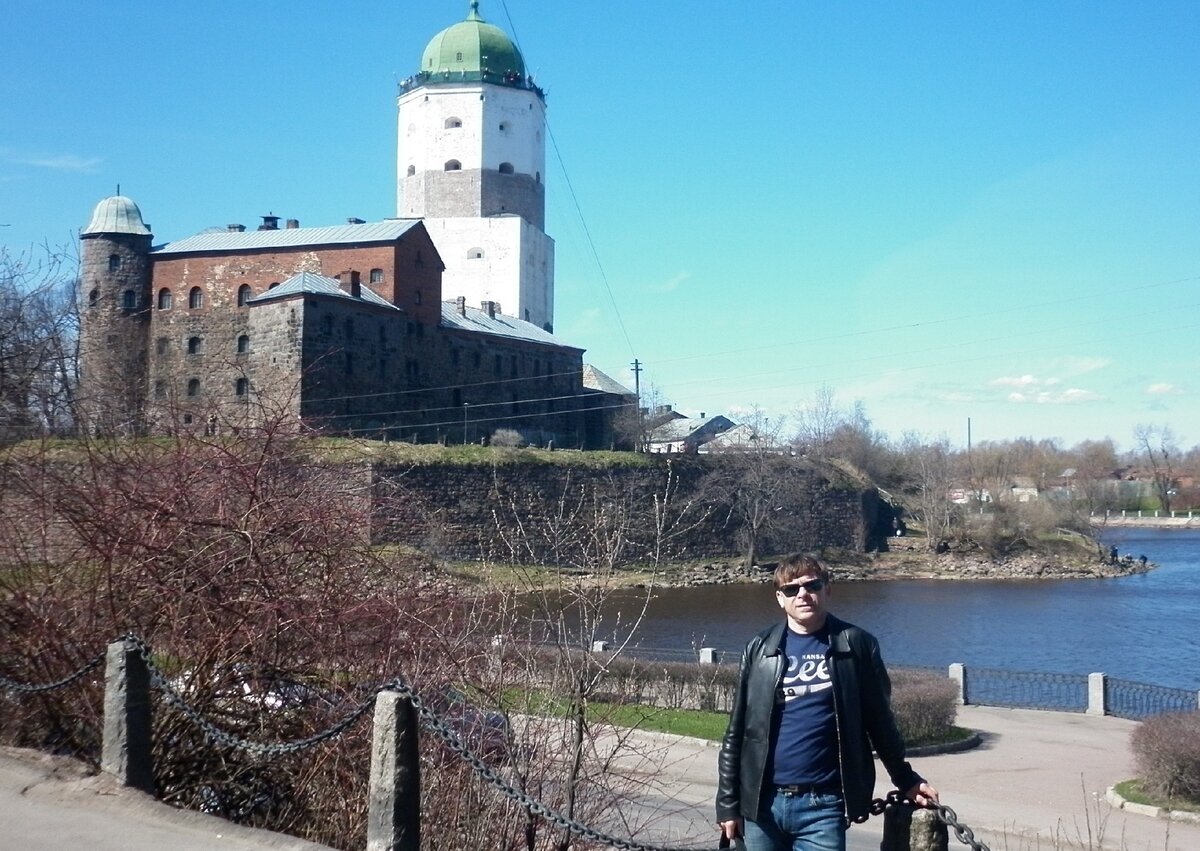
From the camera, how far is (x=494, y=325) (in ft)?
183

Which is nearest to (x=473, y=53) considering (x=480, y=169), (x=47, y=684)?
(x=480, y=169)

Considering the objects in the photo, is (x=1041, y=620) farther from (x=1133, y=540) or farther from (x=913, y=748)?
(x=1133, y=540)

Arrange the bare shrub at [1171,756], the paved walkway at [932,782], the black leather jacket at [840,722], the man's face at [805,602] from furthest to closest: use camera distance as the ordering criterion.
A: 1. the bare shrub at [1171,756]
2. the paved walkway at [932,782]
3. the man's face at [805,602]
4. the black leather jacket at [840,722]

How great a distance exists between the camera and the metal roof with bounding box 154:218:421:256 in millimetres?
48719

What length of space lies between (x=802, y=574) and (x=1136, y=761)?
10869 millimetres

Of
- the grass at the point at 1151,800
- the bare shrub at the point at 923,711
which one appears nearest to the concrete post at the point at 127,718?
the grass at the point at 1151,800

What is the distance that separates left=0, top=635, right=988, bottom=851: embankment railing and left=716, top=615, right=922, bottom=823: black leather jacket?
19 centimetres

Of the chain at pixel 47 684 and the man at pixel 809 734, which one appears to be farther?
the chain at pixel 47 684

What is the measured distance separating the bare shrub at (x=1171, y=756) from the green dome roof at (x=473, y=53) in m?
55.4

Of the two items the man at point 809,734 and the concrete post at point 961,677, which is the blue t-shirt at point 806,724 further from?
the concrete post at point 961,677

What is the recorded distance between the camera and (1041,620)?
1391 inches

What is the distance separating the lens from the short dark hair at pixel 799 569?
167 inches

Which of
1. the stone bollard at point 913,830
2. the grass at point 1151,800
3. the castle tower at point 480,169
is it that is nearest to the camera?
the stone bollard at point 913,830

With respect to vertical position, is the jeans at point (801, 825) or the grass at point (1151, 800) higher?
the jeans at point (801, 825)
